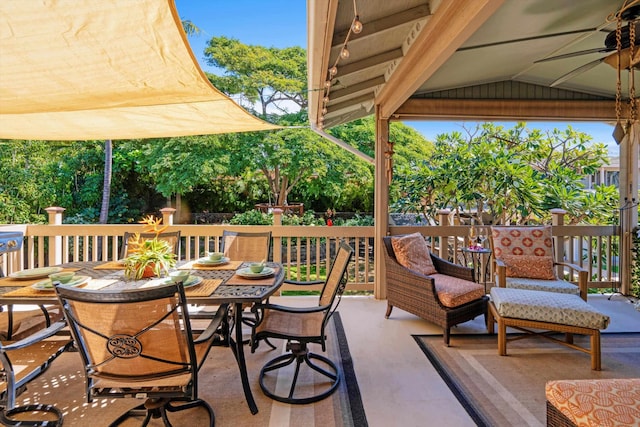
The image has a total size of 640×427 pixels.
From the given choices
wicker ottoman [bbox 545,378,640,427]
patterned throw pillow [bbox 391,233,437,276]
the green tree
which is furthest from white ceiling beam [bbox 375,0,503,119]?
the green tree

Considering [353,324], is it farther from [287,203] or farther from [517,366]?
[287,203]

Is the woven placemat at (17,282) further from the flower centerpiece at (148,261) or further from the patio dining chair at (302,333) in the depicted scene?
the patio dining chair at (302,333)

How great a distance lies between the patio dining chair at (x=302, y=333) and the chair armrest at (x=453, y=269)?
1.69 meters

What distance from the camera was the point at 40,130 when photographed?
3.32 m

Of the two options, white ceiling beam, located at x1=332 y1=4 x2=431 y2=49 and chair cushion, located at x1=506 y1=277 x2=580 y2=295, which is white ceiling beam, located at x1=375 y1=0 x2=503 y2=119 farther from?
chair cushion, located at x1=506 y1=277 x2=580 y2=295

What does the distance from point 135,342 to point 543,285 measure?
11.5 feet

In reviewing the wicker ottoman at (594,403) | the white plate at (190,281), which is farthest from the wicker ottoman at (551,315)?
the white plate at (190,281)

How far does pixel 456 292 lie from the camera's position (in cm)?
310

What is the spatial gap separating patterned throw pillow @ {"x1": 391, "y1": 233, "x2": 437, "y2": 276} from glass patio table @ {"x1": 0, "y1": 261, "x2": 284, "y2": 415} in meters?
1.41

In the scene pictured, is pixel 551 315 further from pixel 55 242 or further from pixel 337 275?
pixel 55 242

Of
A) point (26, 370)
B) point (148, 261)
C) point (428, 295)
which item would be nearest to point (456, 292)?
point (428, 295)

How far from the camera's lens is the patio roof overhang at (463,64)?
2.41 m

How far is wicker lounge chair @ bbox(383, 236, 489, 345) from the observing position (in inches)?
121

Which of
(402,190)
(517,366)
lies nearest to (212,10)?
(402,190)
